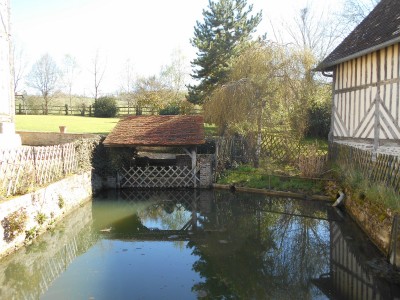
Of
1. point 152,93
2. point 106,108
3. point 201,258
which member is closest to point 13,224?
point 201,258

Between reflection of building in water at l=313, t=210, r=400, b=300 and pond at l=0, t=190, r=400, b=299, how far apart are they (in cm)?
2

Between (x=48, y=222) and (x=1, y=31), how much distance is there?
30.5 ft

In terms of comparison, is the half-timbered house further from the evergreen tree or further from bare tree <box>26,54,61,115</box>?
bare tree <box>26,54,61,115</box>

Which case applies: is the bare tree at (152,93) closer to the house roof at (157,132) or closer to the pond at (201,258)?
the house roof at (157,132)

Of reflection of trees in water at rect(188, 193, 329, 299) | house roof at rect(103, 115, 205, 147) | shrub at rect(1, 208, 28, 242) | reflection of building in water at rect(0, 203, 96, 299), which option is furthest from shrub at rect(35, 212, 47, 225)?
house roof at rect(103, 115, 205, 147)

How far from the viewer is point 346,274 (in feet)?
24.6

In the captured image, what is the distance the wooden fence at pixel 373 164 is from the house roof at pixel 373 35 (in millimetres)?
3233

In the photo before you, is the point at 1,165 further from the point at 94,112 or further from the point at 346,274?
the point at 94,112

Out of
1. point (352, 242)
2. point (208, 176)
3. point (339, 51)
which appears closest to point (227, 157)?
point (208, 176)

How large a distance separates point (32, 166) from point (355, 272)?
8.58m

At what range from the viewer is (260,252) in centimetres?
875

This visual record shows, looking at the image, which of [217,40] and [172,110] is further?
[172,110]

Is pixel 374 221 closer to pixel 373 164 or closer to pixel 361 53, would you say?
pixel 373 164

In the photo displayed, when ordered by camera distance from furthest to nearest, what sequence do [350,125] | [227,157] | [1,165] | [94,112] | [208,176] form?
[94,112]
[227,157]
[208,176]
[350,125]
[1,165]
